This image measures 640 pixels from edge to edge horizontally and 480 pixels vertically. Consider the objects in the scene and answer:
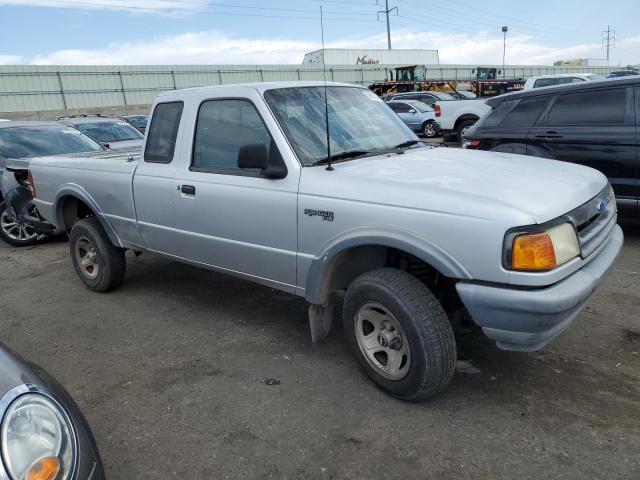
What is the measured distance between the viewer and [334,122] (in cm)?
362

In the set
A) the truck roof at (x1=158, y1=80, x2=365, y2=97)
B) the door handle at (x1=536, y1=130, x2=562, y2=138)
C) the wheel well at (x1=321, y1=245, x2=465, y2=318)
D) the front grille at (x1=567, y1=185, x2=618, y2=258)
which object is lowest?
the wheel well at (x1=321, y1=245, x2=465, y2=318)

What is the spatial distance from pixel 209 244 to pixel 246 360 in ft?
2.97

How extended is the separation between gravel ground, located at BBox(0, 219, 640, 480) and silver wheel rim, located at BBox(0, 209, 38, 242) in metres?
3.03

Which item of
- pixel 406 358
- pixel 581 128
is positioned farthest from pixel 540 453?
pixel 581 128

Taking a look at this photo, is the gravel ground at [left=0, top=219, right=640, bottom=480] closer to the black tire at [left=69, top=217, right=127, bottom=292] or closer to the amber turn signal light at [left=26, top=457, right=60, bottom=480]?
the black tire at [left=69, top=217, right=127, bottom=292]

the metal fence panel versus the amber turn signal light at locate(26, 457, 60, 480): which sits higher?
the metal fence panel

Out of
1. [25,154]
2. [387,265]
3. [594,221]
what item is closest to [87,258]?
[25,154]

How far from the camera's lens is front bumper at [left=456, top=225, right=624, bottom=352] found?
8.02ft

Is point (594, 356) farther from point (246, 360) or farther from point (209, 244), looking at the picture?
point (209, 244)

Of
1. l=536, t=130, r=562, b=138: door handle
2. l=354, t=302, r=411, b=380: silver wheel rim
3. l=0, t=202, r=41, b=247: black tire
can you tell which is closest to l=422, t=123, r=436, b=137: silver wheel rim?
l=536, t=130, r=562, b=138: door handle

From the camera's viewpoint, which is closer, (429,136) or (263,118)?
(263,118)

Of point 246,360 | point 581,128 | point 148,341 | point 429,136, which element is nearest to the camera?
point 246,360

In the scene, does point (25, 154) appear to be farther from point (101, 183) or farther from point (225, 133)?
point (225, 133)

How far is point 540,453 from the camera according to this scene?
8.32ft
